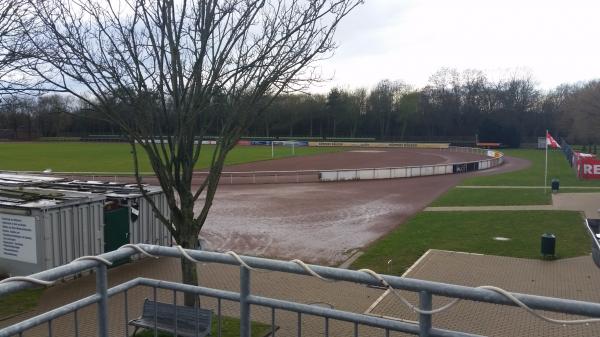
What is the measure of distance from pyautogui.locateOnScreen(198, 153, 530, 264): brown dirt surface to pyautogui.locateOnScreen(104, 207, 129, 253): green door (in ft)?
10.7

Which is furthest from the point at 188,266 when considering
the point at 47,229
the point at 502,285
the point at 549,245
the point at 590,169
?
the point at 590,169

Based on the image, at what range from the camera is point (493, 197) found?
86.2 ft

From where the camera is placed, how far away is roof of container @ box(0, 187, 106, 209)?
12336 millimetres

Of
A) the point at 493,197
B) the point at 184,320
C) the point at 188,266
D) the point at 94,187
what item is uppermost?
the point at 94,187

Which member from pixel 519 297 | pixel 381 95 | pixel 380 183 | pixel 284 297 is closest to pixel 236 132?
pixel 284 297

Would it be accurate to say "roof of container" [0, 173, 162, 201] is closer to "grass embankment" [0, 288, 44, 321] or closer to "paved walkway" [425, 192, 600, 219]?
"grass embankment" [0, 288, 44, 321]

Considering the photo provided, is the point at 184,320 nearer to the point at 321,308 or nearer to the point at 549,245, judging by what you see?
the point at 321,308

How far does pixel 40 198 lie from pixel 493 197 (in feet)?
69.4

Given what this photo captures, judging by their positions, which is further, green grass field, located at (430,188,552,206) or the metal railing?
green grass field, located at (430,188,552,206)

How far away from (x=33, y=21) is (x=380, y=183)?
26.6 metres

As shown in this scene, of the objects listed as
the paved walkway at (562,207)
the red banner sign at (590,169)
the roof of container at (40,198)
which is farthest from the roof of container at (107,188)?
the red banner sign at (590,169)

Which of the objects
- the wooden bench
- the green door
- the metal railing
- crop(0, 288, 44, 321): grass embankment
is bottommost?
crop(0, 288, 44, 321): grass embankment

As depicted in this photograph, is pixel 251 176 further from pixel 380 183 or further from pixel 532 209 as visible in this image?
pixel 532 209

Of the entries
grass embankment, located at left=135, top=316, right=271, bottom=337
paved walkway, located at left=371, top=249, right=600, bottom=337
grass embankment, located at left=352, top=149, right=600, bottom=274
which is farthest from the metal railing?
grass embankment, located at left=352, top=149, right=600, bottom=274
